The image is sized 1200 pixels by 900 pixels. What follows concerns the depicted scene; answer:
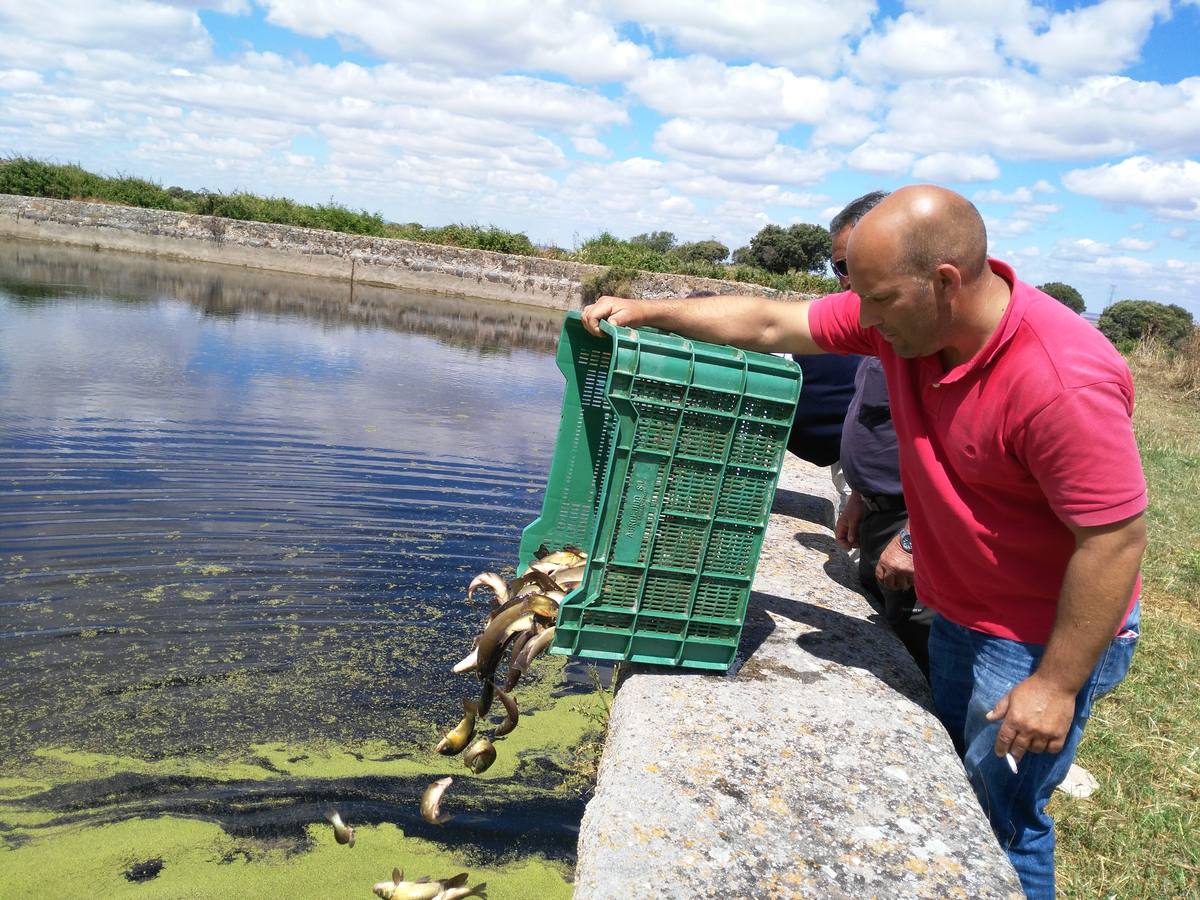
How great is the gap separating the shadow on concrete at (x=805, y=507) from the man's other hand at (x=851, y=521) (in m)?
0.95

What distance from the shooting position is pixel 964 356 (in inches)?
91.2

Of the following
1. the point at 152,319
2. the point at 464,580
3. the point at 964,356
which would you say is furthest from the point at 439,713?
the point at 152,319

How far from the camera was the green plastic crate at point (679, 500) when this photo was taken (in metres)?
2.56

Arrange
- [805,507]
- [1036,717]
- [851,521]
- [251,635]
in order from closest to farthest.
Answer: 1. [1036,717]
2. [851,521]
3. [251,635]
4. [805,507]

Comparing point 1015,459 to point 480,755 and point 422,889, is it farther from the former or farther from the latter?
point 480,755

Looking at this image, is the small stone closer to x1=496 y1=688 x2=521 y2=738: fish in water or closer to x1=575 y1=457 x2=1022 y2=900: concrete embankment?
x1=575 y1=457 x2=1022 y2=900: concrete embankment

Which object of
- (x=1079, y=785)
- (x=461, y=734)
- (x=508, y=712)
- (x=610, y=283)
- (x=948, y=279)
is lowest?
(x=461, y=734)

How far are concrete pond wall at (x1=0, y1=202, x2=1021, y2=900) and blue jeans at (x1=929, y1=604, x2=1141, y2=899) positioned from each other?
4.0 inches

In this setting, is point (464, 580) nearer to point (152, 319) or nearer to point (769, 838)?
point (769, 838)

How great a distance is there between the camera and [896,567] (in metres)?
3.18

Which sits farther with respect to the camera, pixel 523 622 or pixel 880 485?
pixel 880 485

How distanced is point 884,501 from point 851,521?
1.01 feet

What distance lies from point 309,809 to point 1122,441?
2.79 m

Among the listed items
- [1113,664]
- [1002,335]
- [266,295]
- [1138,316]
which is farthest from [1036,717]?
[1138,316]
